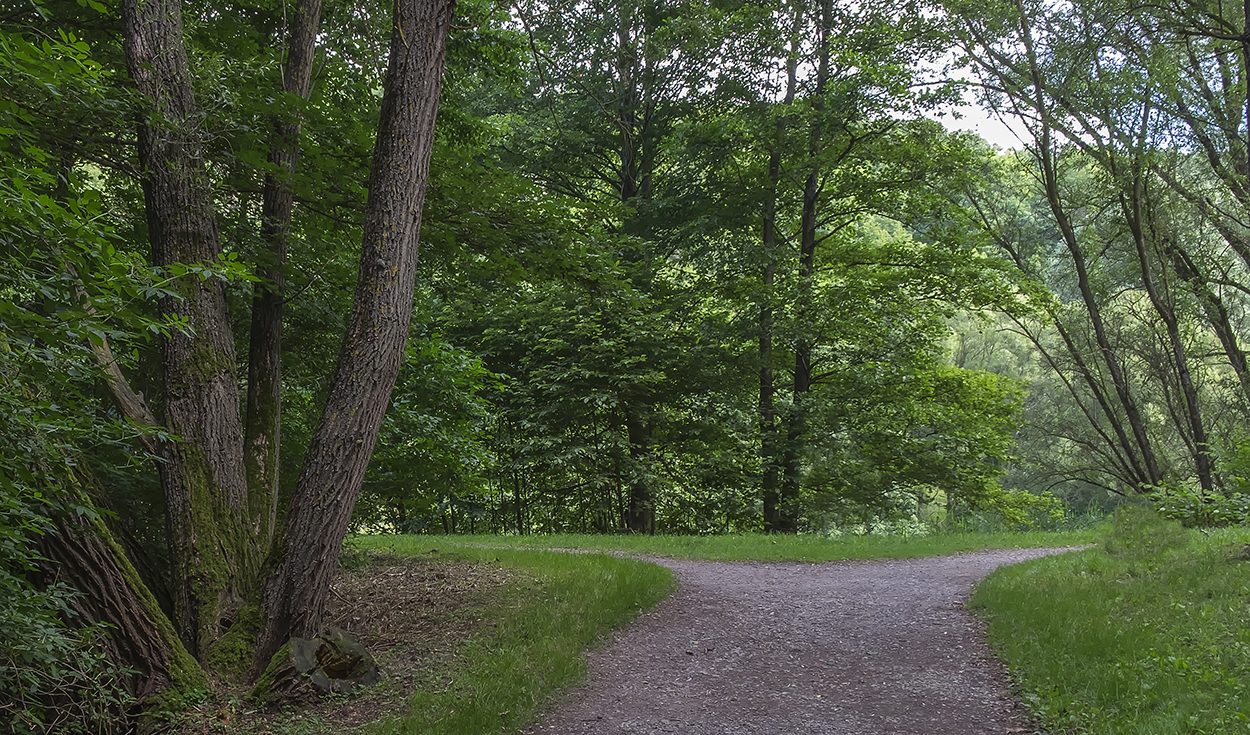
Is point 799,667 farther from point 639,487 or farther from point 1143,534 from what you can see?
point 639,487

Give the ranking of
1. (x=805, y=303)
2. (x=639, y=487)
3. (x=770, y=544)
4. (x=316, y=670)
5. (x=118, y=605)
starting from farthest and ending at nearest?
(x=639, y=487) → (x=805, y=303) → (x=770, y=544) → (x=316, y=670) → (x=118, y=605)

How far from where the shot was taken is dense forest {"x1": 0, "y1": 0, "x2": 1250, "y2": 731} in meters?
4.59

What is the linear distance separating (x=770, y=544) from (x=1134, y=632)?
6883 mm

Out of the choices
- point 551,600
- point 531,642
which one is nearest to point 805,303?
point 551,600

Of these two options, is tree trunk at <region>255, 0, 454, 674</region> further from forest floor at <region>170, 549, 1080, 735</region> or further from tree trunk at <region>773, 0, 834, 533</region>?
tree trunk at <region>773, 0, 834, 533</region>

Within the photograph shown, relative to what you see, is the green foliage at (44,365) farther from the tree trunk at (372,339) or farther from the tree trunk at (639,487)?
the tree trunk at (639,487)

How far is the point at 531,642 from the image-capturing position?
6.14m

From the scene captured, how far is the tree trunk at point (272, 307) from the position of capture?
6.29 m

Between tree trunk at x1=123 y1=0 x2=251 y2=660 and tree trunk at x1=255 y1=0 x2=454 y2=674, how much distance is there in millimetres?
595

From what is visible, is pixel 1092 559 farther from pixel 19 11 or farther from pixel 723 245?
pixel 19 11

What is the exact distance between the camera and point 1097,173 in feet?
48.1

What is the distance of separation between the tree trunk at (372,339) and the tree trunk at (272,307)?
1.13 m

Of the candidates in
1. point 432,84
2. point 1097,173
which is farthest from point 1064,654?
point 1097,173

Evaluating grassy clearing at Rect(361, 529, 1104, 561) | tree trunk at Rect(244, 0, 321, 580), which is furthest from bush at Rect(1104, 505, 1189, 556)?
tree trunk at Rect(244, 0, 321, 580)
